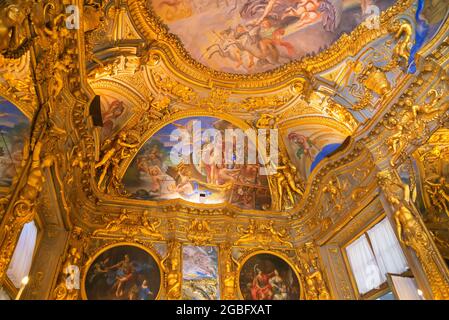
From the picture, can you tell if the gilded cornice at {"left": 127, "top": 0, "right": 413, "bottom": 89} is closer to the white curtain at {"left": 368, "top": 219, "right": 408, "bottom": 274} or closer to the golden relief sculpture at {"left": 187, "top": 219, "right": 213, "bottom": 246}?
the golden relief sculpture at {"left": 187, "top": 219, "right": 213, "bottom": 246}

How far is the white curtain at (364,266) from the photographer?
8984 mm

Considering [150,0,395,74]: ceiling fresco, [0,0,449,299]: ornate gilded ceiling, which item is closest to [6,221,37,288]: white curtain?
[0,0,449,299]: ornate gilded ceiling

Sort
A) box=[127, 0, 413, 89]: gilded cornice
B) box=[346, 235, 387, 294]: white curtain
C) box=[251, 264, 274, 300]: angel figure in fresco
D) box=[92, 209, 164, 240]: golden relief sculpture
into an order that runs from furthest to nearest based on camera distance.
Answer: box=[92, 209, 164, 240]: golden relief sculpture < box=[251, 264, 274, 300]: angel figure in fresco < box=[127, 0, 413, 89]: gilded cornice < box=[346, 235, 387, 294]: white curtain

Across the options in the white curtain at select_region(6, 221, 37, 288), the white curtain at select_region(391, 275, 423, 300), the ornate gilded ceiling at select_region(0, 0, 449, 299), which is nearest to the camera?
the white curtain at select_region(6, 221, 37, 288)

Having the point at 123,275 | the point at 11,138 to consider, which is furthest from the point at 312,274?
the point at 11,138

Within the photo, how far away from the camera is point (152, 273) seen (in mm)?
9594

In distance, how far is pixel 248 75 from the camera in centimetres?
1152

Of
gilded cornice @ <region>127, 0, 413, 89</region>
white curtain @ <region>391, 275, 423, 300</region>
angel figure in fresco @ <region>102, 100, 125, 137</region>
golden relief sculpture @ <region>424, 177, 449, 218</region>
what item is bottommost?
white curtain @ <region>391, 275, 423, 300</region>

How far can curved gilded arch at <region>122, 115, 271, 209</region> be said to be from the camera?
38.0ft

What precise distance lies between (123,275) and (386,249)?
6859mm

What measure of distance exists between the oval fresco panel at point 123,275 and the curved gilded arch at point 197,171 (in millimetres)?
2073

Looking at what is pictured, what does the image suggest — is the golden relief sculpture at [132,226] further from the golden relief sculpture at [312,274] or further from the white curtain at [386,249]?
the white curtain at [386,249]

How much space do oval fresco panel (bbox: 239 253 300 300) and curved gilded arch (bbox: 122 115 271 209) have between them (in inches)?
82.6

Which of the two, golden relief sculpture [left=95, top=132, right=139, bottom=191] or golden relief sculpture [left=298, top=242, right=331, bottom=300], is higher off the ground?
golden relief sculpture [left=95, top=132, right=139, bottom=191]
